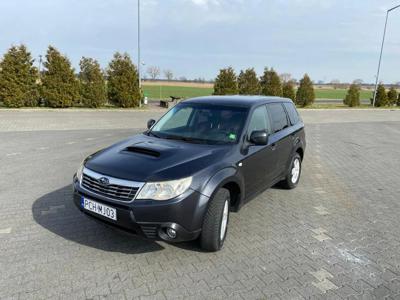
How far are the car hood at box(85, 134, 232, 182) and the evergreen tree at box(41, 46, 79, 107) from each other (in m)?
16.6

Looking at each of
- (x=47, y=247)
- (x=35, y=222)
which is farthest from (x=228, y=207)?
→ (x=35, y=222)

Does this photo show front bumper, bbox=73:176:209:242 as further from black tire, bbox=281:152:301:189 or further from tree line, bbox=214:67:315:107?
tree line, bbox=214:67:315:107

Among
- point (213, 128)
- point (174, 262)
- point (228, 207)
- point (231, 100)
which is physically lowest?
point (174, 262)

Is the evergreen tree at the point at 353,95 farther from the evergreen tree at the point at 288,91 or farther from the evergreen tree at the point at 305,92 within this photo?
the evergreen tree at the point at 288,91

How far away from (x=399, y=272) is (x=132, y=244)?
283 cm

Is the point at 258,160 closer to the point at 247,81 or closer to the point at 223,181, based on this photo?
the point at 223,181

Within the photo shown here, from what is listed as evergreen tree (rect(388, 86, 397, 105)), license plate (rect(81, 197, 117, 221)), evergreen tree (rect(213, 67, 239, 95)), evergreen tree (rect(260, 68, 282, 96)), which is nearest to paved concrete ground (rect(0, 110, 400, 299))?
license plate (rect(81, 197, 117, 221))

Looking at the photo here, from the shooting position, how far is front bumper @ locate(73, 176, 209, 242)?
288 centimetres

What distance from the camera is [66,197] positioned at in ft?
16.0

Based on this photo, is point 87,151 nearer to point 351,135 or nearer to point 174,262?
point 174,262

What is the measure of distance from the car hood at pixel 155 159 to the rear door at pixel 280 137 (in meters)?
1.30

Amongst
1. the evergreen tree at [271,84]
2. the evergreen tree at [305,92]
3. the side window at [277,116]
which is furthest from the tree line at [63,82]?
the side window at [277,116]

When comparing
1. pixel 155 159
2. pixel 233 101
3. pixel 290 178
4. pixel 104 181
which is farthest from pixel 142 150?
pixel 290 178

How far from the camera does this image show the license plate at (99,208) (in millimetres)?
3023
